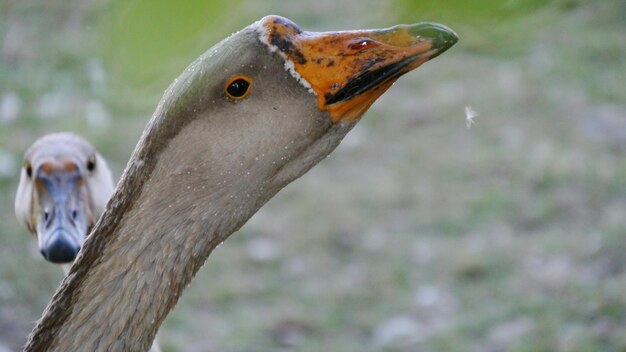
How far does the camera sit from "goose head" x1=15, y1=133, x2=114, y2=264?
3.83 meters

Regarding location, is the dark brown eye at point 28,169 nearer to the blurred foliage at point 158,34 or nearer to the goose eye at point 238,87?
the goose eye at point 238,87

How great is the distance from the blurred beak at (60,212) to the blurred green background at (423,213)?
1056mm

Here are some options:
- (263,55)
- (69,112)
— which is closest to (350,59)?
(263,55)

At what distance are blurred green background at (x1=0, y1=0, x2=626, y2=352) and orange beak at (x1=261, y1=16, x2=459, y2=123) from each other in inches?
107

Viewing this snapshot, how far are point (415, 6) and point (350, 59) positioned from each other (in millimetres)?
957

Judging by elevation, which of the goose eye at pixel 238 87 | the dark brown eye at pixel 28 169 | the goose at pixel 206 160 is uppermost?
the dark brown eye at pixel 28 169

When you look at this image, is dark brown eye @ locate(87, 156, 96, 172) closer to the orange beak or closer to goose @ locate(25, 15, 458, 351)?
goose @ locate(25, 15, 458, 351)

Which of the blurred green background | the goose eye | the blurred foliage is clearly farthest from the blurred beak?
the blurred foliage

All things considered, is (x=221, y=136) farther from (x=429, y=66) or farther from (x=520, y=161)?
(x=429, y=66)

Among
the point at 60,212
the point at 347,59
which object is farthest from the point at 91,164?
the point at 347,59

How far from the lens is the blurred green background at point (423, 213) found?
665 cm

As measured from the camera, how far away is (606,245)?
7141 mm

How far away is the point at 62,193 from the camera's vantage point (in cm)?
414

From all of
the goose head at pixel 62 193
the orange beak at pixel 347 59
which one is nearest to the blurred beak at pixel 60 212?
the goose head at pixel 62 193
